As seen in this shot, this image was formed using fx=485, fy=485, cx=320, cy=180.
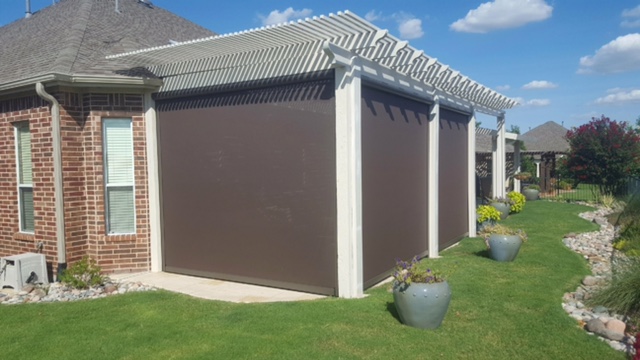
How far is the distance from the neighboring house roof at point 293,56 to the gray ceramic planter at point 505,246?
2.89 m

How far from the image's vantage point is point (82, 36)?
343 inches

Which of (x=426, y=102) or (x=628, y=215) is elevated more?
(x=426, y=102)

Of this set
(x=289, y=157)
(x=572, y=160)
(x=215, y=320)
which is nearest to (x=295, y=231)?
(x=289, y=157)

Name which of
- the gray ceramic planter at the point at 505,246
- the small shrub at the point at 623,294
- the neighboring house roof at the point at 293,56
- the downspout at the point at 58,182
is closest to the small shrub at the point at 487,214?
the gray ceramic planter at the point at 505,246

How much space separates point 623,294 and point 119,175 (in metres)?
7.36

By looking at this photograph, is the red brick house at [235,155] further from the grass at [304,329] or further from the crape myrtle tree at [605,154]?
the crape myrtle tree at [605,154]

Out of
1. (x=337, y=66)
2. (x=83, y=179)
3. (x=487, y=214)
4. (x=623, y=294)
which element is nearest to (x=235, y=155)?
(x=337, y=66)

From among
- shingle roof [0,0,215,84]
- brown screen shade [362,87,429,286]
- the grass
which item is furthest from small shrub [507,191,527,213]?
shingle roof [0,0,215,84]

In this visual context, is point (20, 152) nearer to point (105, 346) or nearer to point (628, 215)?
point (105, 346)

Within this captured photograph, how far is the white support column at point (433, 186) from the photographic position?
9062mm

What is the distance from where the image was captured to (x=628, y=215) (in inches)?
509

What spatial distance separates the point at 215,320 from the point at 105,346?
3.74 ft

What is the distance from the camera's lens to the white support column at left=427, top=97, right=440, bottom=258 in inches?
357

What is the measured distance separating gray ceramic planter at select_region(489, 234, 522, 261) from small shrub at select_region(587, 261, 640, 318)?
2117 millimetres
